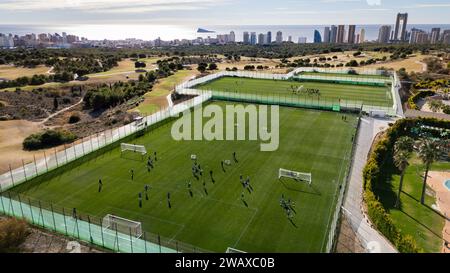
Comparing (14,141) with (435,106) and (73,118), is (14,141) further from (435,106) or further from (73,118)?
(435,106)

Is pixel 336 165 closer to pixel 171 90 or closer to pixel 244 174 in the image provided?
pixel 244 174

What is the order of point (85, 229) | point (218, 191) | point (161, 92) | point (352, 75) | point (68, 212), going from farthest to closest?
1. point (352, 75)
2. point (161, 92)
3. point (218, 191)
4. point (68, 212)
5. point (85, 229)

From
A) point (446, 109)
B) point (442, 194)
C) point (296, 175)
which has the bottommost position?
point (442, 194)

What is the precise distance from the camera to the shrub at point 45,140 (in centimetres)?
3988

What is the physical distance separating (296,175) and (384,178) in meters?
9.81

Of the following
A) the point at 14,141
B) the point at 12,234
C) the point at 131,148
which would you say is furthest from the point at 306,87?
the point at 12,234

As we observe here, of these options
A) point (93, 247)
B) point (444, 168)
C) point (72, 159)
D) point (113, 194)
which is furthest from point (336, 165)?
point (72, 159)

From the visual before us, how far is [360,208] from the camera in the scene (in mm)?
27141

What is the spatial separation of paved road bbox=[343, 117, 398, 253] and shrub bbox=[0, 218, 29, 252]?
72.6 ft

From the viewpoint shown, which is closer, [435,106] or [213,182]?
[213,182]

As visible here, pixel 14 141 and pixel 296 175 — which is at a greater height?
pixel 296 175

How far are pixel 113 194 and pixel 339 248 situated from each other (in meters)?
18.0

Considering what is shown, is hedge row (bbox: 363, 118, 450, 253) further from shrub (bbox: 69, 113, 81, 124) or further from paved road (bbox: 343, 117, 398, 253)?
shrub (bbox: 69, 113, 81, 124)

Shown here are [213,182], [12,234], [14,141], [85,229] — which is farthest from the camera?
[14,141]
